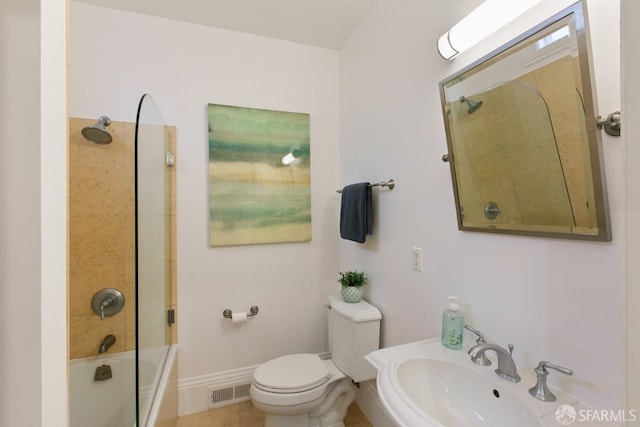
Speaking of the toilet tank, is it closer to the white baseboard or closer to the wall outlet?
the white baseboard

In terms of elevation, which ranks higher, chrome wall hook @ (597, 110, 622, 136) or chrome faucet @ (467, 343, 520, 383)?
chrome wall hook @ (597, 110, 622, 136)

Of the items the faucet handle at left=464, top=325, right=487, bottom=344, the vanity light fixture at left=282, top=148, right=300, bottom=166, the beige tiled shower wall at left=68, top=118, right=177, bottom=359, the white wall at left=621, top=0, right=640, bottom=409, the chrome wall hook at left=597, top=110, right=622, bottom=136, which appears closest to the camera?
the white wall at left=621, top=0, right=640, bottom=409

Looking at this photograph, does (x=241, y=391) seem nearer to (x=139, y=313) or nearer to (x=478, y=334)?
(x=139, y=313)

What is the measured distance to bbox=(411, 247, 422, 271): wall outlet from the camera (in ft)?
4.37

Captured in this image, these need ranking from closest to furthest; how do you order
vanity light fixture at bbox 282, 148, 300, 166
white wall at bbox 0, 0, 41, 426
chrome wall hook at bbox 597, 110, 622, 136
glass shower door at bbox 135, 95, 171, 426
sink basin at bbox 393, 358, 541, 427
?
1. white wall at bbox 0, 0, 41, 426
2. chrome wall hook at bbox 597, 110, 622, 136
3. sink basin at bbox 393, 358, 541, 427
4. glass shower door at bbox 135, 95, 171, 426
5. vanity light fixture at bbox 282, 148, 300, 166

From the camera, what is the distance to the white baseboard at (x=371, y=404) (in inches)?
61.8

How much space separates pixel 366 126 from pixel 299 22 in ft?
2.70

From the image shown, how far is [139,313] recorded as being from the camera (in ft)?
4.00

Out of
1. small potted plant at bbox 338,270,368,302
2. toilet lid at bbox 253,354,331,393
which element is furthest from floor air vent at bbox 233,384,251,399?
small potted plant at bbox 338,270,368,302

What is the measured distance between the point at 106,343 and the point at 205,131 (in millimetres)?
1402

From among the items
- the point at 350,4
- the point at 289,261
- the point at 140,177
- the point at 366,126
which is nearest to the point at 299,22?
the point at 350,4

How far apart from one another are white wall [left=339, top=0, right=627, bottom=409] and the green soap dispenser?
0.07 meters

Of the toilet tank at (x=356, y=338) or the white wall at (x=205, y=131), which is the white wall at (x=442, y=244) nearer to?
the toilet tank at (x=356, y=338)

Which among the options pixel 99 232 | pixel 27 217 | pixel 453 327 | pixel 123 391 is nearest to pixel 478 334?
pixel 453 327
